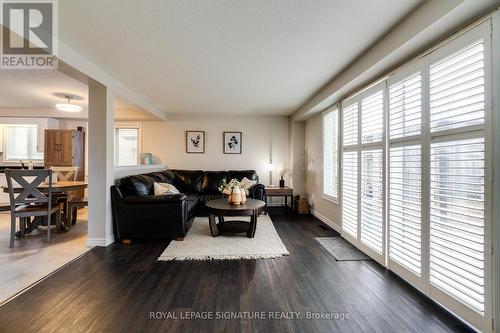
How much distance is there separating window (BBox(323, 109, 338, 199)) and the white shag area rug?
139 cm

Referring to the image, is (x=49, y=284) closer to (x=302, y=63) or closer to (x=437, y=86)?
(x=302, y=63)

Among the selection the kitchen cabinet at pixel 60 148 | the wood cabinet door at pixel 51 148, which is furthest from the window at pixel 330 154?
the wood cabinet door at pixel 51 148

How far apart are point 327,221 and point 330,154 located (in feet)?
4.29

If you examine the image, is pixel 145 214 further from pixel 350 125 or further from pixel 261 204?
pixel 350 125

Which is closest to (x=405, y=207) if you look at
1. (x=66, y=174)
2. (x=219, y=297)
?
(x=219, y=297)

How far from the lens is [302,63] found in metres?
2.72

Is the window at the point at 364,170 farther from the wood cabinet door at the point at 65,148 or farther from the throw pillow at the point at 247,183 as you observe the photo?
the wood cabinet door at the point at 65,148

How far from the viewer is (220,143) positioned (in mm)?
5855

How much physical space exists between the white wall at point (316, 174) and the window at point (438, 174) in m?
1.43

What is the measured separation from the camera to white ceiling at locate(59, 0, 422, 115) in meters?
1.75

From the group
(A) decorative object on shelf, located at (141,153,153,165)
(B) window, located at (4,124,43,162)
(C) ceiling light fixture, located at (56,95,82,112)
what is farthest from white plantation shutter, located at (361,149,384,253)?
(B) window, located at (4,124,43,162)

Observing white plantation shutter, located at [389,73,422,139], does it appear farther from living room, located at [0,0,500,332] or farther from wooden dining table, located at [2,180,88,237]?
wooden dining table, located at [2,180,88,237]

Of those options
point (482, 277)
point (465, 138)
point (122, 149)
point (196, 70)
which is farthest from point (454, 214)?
point (122, 149)

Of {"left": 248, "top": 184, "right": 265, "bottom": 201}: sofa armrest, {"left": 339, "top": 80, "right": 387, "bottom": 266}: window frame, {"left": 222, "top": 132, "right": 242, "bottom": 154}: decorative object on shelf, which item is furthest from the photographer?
{"left": 222, "top": 132, "right": 242, "bottom": 154}: decorative object on shelf
